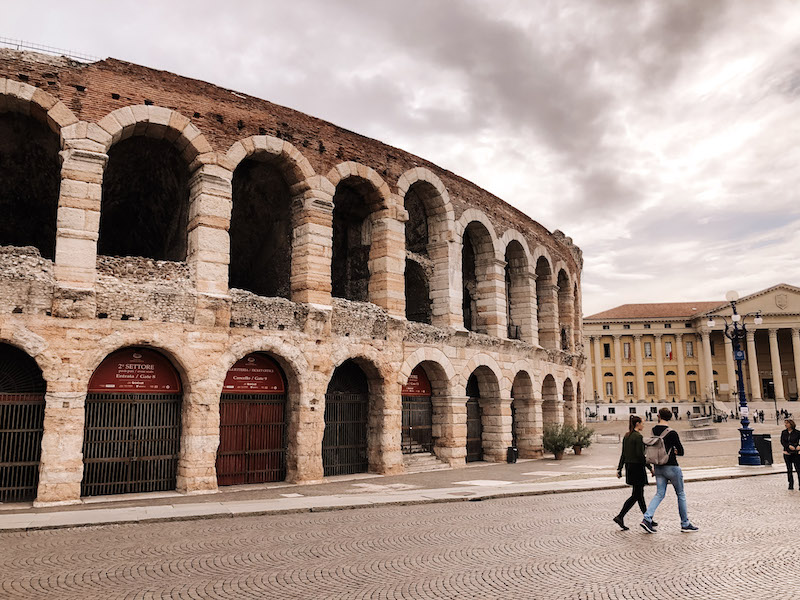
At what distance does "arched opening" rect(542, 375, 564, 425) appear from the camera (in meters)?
27.2

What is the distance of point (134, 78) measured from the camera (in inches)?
582

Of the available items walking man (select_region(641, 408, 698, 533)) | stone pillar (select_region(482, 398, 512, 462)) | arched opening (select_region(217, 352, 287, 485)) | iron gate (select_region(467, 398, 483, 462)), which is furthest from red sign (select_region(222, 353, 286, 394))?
walking man (select_region(641, 408, 698, 533))

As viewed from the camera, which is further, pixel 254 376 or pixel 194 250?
pixel 254 376

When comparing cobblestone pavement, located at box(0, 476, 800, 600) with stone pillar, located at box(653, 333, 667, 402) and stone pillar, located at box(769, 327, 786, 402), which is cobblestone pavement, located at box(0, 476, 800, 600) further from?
stone pillar, located at box(653, 333, 667, 402)

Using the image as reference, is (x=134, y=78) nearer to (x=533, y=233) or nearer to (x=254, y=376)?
(x=254, y=376)

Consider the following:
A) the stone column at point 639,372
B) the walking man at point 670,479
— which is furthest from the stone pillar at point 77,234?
the stone column at point 639,372

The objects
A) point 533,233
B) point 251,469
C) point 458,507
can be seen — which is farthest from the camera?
point 533,233

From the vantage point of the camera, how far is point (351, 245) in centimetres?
2117

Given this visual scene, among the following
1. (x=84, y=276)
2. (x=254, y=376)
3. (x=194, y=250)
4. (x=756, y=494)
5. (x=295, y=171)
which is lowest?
(x=756, y=494)

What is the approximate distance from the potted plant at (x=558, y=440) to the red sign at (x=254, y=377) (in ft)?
39.7

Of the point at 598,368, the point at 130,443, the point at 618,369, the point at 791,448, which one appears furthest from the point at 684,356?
the point at 130,443

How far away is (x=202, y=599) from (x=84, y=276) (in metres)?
9.64

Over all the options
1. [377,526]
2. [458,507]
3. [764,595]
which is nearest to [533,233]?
[458,507]

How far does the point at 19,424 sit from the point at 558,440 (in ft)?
59.1
